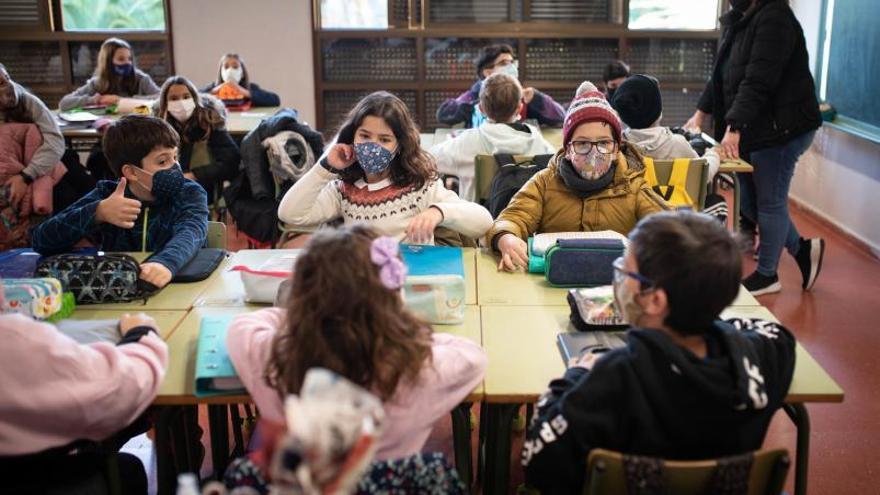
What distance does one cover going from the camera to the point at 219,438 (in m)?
2.58

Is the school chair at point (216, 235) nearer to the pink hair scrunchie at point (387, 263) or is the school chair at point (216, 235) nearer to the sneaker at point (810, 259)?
the pink hair scrunchie at point (387, 263)

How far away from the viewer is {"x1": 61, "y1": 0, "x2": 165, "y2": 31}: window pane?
711 cm

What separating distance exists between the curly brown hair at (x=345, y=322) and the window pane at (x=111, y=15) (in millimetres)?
6161

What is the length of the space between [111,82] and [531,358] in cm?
464

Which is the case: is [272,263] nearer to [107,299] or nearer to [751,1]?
[107,299]

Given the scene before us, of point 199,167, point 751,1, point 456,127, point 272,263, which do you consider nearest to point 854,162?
point 751,1

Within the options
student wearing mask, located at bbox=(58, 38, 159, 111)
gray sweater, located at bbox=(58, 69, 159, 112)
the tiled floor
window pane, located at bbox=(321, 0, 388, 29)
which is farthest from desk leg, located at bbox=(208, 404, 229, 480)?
window pane, located at bbox=(321, 0, 388, 29)

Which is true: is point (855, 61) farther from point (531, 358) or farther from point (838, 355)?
point (531, 358)

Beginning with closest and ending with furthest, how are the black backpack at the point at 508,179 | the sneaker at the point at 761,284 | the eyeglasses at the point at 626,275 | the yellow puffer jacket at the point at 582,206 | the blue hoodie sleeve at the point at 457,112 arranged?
the eyeglasses at the point at 626,275 → the yellow puffer jacket at the point at 582,206 → the black backpack at the point at 508,179 → the sneaker at the point at 761,284 → the blue hoodie sleeve at the point at 457,112

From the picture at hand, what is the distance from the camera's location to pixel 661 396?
1569 mm

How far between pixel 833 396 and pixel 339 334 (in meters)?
1.05

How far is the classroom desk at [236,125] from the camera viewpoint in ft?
16.0

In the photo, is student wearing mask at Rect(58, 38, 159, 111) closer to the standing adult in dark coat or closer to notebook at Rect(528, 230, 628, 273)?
the standing adult in dark coat

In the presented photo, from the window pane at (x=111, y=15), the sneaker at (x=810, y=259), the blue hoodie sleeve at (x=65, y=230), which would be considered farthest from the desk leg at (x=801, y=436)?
the window pane at (x=111, y=15)
